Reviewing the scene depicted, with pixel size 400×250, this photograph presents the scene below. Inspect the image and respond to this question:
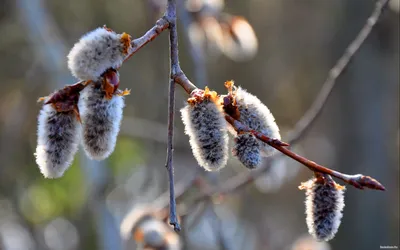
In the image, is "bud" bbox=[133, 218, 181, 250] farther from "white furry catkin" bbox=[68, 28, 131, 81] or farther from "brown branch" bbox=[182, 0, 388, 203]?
"white furry catkin" bbox=[68, 28, 131, 81]

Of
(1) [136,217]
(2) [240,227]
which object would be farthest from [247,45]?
(2) [240,227]

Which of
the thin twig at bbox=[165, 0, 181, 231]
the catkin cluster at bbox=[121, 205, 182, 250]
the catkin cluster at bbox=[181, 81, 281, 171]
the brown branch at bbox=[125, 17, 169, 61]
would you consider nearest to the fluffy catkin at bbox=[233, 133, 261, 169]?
the catkin cluster at bbox=[181, 81, 281, 171]

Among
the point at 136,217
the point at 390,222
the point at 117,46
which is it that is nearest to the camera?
the point at 117,46

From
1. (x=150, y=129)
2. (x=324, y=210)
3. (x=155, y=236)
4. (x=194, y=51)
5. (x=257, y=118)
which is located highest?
(x=150, y=129)

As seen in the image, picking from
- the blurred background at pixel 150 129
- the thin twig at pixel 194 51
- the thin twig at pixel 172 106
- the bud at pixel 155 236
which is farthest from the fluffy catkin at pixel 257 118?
the blurred background at pixel 150 129

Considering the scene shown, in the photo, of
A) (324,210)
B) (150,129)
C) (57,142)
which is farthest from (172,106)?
(150,129)

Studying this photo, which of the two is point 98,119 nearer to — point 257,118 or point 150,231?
point 257,118

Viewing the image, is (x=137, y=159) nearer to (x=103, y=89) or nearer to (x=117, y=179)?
(x=117, y=179)
